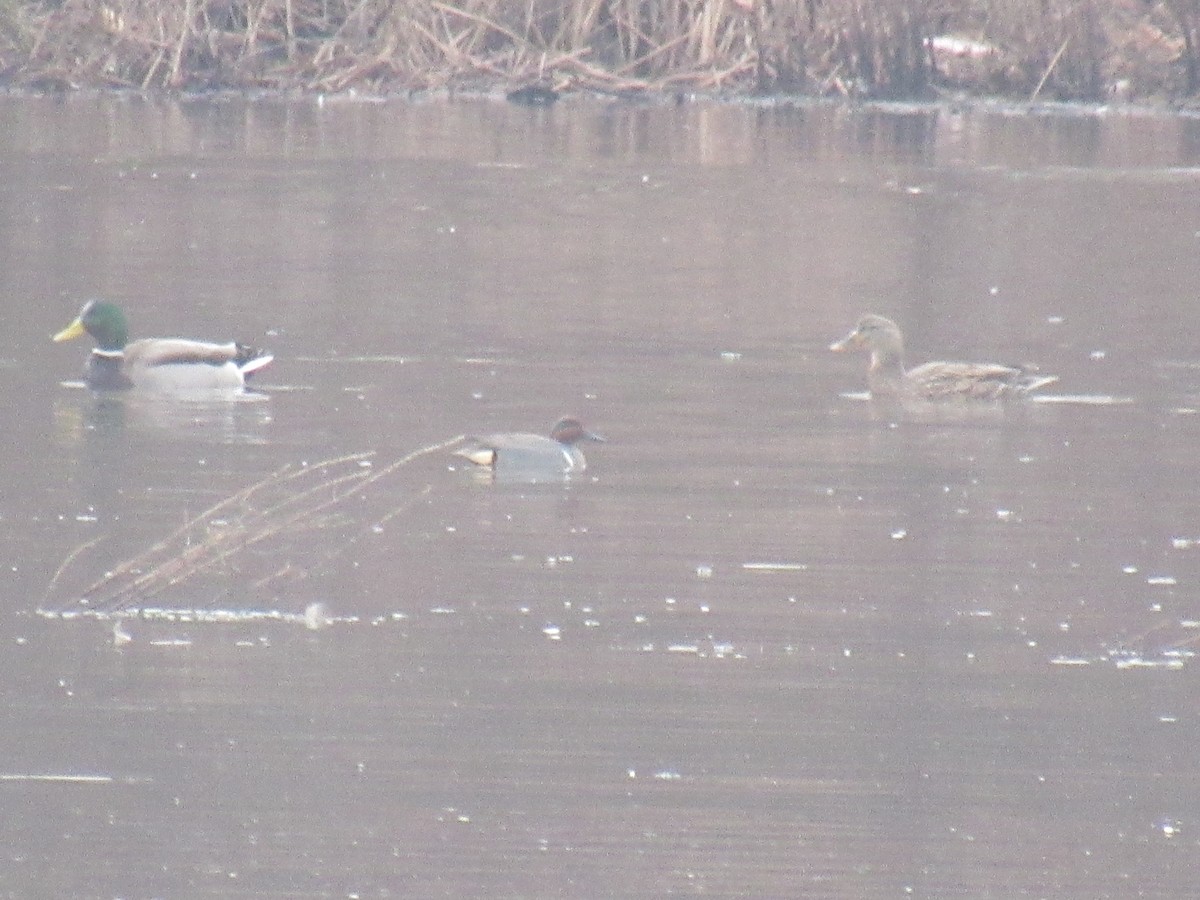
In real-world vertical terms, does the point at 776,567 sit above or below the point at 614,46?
below

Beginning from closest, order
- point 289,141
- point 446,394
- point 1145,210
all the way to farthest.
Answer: point 446,394 → point 1145,210 → point 289,141

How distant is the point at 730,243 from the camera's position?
59.5 ft

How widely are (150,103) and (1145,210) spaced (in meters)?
13.2

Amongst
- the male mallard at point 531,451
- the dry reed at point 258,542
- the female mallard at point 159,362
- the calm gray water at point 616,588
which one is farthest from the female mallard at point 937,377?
the dry reed at point 258,542

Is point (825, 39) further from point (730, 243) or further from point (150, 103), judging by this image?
point (730, 243)

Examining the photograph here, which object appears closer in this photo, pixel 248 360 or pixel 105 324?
pixel 248 360

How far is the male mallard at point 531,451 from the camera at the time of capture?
966cm

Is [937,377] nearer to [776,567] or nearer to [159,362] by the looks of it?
[159,362]

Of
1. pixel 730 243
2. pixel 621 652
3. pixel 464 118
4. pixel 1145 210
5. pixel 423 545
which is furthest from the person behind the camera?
pixel 464 118

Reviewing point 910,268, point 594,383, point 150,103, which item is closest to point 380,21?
point 150,103

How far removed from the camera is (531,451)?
380 inches

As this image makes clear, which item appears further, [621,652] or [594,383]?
[594,383]

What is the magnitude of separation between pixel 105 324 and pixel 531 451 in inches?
122

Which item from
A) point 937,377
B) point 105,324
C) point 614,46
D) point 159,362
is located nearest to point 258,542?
point 159,362
